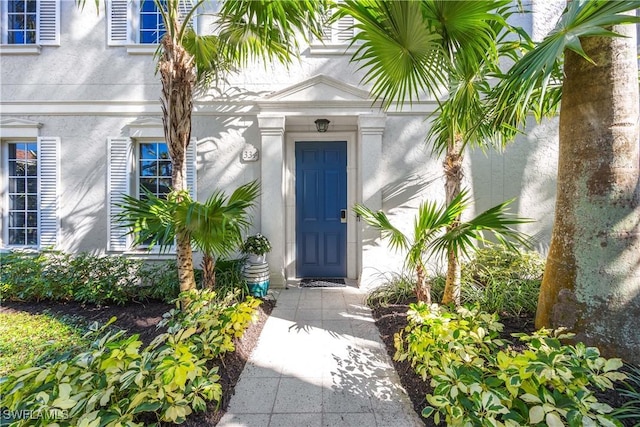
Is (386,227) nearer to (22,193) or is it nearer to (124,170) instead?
(124,170)

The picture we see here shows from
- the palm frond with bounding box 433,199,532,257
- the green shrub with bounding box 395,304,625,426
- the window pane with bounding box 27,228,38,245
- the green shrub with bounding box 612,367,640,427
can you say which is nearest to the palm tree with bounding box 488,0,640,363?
the green shrub with bounding box 612,367,640,427

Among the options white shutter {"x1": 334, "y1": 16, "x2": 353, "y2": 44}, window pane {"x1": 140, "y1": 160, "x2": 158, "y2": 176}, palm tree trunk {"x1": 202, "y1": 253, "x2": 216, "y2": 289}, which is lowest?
palm tree trunk {"x1": 202, "y1": 253, "x2": 216, "y2": 289}

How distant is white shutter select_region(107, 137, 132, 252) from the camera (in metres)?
Result: 4.63

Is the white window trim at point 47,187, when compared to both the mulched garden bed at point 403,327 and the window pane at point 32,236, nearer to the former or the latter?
the window pane at point 32,236

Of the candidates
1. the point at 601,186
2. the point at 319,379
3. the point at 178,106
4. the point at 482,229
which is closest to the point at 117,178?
the point at 178,106

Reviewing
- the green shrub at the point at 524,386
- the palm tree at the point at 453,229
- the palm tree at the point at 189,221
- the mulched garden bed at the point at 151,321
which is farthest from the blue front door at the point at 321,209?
the green shrub at the point at 524,386

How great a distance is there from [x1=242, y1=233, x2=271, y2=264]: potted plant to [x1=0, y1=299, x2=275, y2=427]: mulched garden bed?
1.98 ft

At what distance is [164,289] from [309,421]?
286 cm

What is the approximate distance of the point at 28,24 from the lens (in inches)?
→ 185

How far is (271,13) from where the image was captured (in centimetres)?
244

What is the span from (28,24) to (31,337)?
4.95 metres

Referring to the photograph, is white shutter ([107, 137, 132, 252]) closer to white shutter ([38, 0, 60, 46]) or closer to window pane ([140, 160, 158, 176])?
window pane ([140, 160, 158, 176])

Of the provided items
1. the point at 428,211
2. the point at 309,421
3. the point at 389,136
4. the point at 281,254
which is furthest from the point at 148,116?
the point at 309,421

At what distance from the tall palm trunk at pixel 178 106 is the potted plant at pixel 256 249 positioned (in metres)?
1.26
